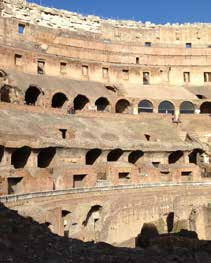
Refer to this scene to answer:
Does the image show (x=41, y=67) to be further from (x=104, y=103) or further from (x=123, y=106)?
(x=123, y=106)

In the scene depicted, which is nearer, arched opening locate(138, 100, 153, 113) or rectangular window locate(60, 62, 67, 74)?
rectangular window locate(60, 62, 67, 74)

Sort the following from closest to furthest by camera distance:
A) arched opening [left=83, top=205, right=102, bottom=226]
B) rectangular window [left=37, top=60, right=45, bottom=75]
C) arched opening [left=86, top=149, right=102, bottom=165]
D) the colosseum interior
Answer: the colosseum interior < arched opening [left=83, top=205, right=102, bottom=226] < arched opening [left=86, top=149, right=102, bottom=165] < rectangular window [left=37, top=60, right=45, bottom=75]

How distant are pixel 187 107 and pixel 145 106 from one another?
4.80 m

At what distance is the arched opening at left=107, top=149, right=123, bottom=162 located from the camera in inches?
1128

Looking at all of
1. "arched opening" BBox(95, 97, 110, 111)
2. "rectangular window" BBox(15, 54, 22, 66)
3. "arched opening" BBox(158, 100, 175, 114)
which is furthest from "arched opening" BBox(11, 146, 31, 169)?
"arched opening" BBox(158, 100, 175, 114)

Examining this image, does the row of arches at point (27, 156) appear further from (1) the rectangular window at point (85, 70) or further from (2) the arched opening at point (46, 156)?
(1) the rectangular window at point (85, 70)

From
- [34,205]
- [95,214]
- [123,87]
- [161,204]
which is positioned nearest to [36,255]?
[34,205]

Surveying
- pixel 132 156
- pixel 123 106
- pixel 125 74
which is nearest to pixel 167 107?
pixel 123 106

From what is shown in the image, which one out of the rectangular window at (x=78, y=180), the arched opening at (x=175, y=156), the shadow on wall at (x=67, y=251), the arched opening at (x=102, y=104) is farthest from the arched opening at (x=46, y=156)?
the arched opening at (x=102, y=104)

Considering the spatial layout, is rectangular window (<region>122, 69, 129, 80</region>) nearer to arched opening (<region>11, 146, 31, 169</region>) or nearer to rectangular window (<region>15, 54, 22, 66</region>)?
rectangular window (<region>15, 54, 22, 66</region>)

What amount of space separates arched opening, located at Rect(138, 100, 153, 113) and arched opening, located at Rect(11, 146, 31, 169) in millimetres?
19818

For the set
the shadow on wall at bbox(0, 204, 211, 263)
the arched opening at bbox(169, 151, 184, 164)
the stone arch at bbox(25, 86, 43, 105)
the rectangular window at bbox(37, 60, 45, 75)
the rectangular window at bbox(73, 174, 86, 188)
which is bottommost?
the shadow on wall at bbox(0, 204, 211, 263)

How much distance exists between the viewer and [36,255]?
10.3 metres

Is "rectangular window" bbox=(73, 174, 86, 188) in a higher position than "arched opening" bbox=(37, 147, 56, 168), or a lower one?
lower
